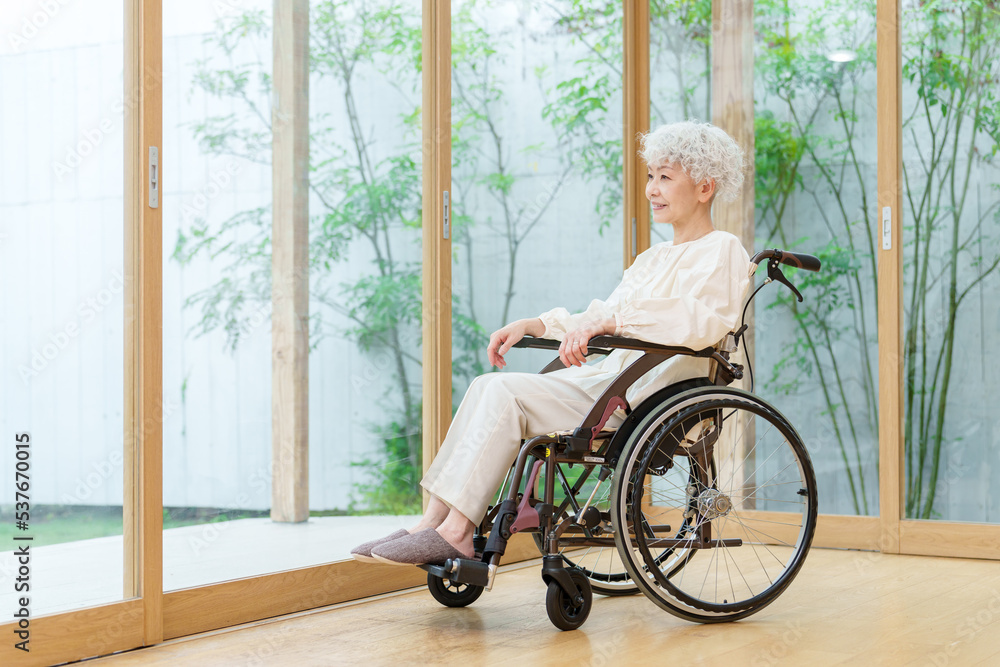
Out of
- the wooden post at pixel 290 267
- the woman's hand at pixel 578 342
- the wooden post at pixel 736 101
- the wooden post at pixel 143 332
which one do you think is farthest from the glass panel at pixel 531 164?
the wooden post at pixel 143 332

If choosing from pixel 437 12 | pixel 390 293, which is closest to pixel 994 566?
pixel 390 293

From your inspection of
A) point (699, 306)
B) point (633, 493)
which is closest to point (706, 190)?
point (699, 306)

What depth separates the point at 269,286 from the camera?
240 centimetres

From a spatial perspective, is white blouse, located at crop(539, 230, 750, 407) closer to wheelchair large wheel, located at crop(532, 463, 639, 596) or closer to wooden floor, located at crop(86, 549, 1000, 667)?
wheelchair large wheel, located at crop(532, 463, 639, 596)

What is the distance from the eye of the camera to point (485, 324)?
10.0 feet

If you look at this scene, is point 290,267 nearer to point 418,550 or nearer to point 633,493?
point 418,550

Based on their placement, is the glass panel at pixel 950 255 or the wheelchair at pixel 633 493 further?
the glass panel at pixel 950 255

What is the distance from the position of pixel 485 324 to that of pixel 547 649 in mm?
1256

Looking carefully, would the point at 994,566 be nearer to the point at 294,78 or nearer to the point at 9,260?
the point at 294,78

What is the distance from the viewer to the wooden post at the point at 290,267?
7.93ft

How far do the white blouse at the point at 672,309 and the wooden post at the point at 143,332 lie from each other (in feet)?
2.74

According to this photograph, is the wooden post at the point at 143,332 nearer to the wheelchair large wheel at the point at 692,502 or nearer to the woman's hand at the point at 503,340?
the woman's hand at the point at 503,340

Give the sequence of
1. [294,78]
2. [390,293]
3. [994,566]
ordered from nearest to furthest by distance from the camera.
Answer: [294,78]
[390,293]
[994,566]

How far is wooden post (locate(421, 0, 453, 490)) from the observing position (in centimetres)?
281
